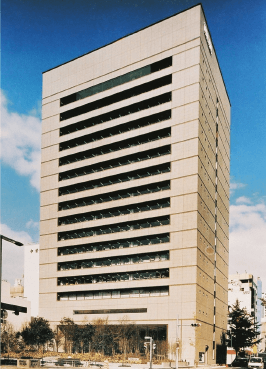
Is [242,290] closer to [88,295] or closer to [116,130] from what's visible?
[88,295]

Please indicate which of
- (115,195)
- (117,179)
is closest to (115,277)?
(115,195)

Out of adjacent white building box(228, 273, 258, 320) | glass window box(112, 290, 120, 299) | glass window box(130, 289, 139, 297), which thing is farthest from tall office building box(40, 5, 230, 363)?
adjacent white building box(228, 273, 258, 320)

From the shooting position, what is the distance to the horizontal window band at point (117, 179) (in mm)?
79688

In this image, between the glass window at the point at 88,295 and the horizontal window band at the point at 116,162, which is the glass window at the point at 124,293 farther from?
the horizontal window band at the point at 116,162

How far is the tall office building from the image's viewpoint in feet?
245

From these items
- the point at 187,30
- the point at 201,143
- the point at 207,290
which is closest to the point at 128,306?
the point at 207,290

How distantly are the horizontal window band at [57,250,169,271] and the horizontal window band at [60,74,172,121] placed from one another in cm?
2885

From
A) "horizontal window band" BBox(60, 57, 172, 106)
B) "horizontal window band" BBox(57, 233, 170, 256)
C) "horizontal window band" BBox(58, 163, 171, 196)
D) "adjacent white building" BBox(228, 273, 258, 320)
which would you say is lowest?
"adjacent white building" BBox(228, 273, 258, 320)

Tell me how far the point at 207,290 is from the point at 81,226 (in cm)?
2567

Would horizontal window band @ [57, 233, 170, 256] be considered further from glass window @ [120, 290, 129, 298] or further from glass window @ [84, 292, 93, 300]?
glass window @ [84, 292, 93, 300]

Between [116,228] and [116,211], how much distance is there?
3142 millimetres

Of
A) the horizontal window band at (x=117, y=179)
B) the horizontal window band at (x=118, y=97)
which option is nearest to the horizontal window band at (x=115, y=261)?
the horizontal window band at (x=117, y=179)

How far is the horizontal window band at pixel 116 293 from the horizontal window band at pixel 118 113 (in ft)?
103

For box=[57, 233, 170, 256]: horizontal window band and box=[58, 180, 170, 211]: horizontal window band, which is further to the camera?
box=[58, 180, 170, 211]: horizontal window band
